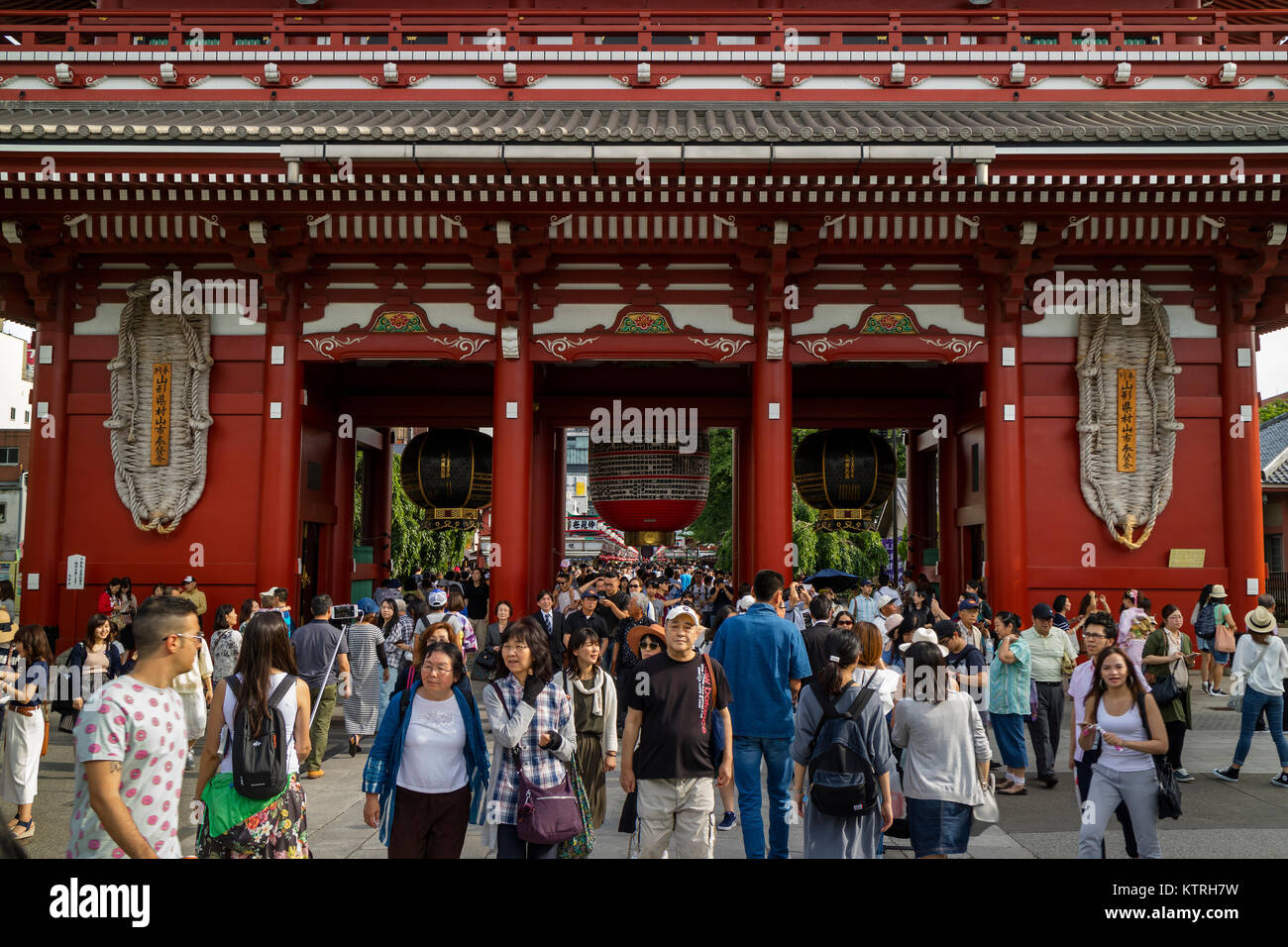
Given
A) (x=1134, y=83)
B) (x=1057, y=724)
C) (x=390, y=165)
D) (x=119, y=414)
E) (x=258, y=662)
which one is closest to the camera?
(x=258, y=662)

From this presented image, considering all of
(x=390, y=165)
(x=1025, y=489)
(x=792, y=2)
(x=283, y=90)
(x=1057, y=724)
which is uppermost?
(x=792, y=2)

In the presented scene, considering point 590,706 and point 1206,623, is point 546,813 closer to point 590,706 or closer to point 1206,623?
point 590,706

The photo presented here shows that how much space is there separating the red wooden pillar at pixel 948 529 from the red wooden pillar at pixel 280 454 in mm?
10957

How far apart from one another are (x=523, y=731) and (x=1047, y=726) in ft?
19.7

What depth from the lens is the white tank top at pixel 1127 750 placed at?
5355mm

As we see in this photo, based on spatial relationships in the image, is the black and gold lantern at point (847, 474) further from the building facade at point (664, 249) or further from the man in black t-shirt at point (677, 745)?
the man in black t-shirt at point (677, 745)

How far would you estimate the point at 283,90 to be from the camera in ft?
47.5

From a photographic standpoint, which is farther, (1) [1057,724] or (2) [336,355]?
(2) [336,355]

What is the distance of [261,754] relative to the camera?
4234 mm

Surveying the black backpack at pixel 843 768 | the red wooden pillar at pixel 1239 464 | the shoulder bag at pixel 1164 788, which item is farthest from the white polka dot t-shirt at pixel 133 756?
the red wooden pillar at pixel 1239 464

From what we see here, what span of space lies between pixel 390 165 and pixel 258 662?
822 centimetres

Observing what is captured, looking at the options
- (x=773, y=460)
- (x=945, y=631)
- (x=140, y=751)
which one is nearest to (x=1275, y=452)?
(x=773, y=460)

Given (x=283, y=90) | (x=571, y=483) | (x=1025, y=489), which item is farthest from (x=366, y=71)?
(x=571, y=483)

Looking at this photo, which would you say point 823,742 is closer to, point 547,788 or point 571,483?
point 547,788
